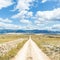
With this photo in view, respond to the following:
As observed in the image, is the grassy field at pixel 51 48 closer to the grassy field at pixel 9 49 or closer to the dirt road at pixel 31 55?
the dirt road at pixel 31 55

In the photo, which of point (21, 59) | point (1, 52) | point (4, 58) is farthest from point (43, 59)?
point (1, 52)

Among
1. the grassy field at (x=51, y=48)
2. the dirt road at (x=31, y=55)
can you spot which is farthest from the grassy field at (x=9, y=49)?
the grassy field at (x=51, y=48)

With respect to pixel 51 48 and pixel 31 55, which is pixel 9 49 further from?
pixel 51 48

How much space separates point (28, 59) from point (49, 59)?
9.31ft


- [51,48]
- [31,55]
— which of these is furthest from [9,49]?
[51,48]

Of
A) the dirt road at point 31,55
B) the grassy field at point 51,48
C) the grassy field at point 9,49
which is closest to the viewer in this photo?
the dirt road at point 31,55

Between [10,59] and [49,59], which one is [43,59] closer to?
[49,59]

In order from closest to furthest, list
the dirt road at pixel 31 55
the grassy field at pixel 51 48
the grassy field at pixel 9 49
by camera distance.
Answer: the dirt road at pixel 31 55, the grassy field at pixel 9 49, the grassy field at pixel 51 48

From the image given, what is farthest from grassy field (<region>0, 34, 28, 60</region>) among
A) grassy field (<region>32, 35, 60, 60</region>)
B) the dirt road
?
grassy field (<region>32, 35, 60, 60</region>)

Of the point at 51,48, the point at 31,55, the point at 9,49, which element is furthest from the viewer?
the point at 51,48

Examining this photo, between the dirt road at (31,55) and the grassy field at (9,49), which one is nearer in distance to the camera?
the dirt road at (31,55)

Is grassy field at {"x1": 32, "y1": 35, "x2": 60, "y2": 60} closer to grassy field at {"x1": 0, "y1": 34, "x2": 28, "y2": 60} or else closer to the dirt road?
the dirt road

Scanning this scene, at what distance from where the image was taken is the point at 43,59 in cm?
3028

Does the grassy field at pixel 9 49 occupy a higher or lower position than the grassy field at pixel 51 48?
higher
